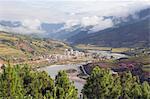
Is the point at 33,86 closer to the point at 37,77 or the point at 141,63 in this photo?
the point at 37,77

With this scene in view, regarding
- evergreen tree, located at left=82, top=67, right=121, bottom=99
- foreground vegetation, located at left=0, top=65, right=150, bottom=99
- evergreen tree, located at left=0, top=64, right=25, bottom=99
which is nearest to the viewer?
evergreen tree, located at left=0, top=64, right=25, bottom=99

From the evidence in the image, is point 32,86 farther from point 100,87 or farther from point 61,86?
point 100,87

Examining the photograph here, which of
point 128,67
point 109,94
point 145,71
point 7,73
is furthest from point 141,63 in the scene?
point 7,73

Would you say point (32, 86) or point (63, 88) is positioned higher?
point (32, 86)

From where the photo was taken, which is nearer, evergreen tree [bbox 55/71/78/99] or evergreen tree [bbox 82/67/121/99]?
evergreen tree [bbox 55/71/78/99]

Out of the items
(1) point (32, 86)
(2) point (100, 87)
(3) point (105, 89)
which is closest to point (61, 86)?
(1) point (32, 86)

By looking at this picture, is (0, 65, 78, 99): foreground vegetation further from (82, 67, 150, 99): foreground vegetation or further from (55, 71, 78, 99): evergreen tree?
(82, 67, 150, 99): foreground vegetation

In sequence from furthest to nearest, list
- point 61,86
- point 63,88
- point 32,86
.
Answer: point 32,86 → point 61,86 → point 63,88

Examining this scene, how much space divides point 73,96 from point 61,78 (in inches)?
149

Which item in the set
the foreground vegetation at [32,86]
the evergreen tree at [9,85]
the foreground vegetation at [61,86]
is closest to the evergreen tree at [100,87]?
the foreground vegetation at [61,86]


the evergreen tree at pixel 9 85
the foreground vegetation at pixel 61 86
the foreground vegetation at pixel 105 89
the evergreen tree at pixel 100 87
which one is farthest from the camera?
the foreground vegetation at pixel 105 89

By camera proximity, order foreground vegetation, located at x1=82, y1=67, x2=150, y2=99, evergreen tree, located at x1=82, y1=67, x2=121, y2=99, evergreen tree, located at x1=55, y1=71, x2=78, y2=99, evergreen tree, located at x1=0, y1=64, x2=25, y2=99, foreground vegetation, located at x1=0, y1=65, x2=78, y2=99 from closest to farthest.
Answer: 1. evergreen tree, located at x1=0, y1=64, x2=25, y2=99
2. foreground vegetation, located at x1=0, y1=65, x2=78, y2=99
3. evergreen tree, located at x1=55, y1=71, x2=78, y2=99
4. evergreen tree, located at x1=82, y1=67, x2=121, y2=99
5. foreground vegetation, located at x1=82, y1=67, x2=150, y2=99

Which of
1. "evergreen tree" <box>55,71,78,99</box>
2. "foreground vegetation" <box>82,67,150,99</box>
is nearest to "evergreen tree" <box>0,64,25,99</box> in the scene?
"evergreen tree" <box>55,71,78,99</box>

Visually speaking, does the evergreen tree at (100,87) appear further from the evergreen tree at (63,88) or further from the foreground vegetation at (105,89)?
the evergreen tree at (63,88)
